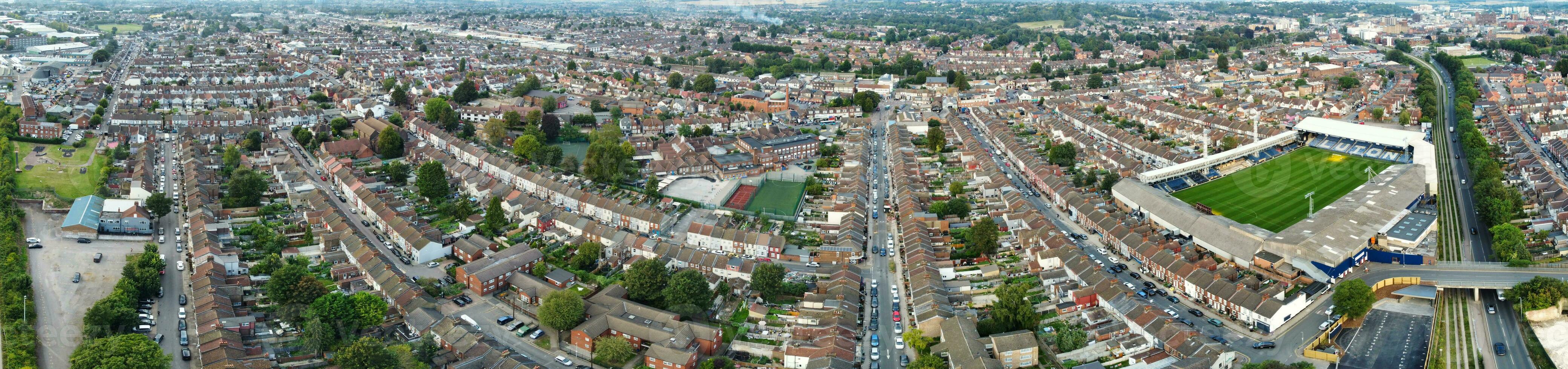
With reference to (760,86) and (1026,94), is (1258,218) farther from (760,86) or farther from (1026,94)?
(760,86)

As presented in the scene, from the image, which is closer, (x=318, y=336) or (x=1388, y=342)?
(x=318, y=336)

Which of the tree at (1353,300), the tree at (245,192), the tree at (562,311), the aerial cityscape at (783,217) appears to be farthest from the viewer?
the tree at (245,192)

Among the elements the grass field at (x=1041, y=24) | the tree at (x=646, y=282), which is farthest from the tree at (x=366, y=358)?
the grass field at (x=1041, y=24)

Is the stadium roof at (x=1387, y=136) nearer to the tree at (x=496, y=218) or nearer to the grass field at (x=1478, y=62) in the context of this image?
the tree at (x=496, y=218)

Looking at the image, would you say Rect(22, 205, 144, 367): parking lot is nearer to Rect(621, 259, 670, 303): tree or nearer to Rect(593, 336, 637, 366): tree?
Rect(593, 336, 637, 366): tree

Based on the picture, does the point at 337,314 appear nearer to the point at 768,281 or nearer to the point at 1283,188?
the point at 768,281

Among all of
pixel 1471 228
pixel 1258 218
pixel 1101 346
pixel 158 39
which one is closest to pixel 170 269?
pixel 1101 346

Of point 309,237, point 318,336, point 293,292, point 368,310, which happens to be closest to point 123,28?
point 309,237
